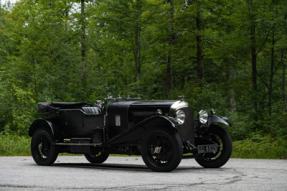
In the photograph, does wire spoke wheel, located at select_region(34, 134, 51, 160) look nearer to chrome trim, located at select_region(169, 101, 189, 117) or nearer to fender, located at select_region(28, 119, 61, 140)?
fender, located at select_region(28, 119, 61, 140)

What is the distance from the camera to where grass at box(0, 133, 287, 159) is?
458 inches

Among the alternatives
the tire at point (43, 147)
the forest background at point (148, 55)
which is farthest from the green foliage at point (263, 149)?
the tire at point (43, 147)

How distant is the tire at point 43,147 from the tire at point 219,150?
3.46 m

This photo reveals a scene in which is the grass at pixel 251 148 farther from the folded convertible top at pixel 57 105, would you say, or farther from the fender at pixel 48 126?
the folded convertible top at pixel 57 105

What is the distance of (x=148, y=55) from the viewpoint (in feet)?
73.6

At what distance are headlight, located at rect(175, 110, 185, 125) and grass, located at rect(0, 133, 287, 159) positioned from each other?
4.80 meters

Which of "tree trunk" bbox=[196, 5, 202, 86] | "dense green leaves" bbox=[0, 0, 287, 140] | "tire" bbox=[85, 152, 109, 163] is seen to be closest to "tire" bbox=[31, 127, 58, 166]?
"tire" bbox=[85, 152, 109, 163]

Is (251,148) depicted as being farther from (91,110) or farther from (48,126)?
(48,126)

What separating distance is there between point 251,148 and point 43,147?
6719 mm

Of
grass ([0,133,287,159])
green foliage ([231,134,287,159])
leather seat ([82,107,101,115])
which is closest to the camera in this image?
leather seat ([82,107,101,115])

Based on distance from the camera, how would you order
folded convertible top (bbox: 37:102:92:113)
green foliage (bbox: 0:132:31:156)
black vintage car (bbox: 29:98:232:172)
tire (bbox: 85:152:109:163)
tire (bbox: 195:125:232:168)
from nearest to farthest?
black vintage car (bbox: 29:98:232:172) < tire (bbox: 195:125:232:168) < folded convertible top (bbox: 37:102:92:113) < tire (bbox: 85:152:109:163) < green foliage (bbox: 0:132:31:156)

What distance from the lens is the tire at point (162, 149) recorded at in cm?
709

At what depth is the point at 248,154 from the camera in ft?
39.3

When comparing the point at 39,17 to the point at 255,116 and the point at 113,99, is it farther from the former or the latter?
the point at 113,99
